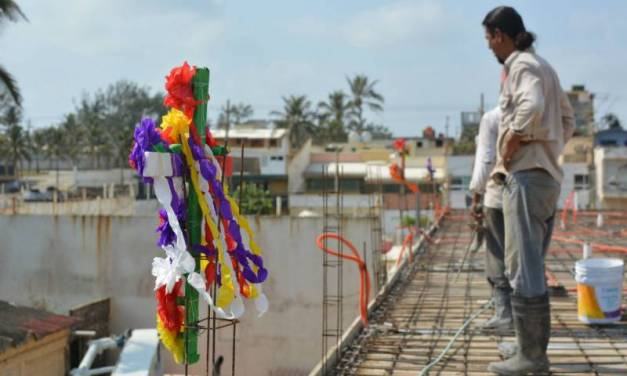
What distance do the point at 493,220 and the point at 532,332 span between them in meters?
1.08

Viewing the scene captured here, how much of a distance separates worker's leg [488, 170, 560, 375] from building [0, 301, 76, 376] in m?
6.79

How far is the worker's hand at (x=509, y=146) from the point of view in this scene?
119 inches

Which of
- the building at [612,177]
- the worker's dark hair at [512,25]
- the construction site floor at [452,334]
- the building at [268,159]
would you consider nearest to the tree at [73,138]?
the building at [268,159]

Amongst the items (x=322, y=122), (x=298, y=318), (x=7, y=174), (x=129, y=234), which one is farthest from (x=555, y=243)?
(x=7, y=174)

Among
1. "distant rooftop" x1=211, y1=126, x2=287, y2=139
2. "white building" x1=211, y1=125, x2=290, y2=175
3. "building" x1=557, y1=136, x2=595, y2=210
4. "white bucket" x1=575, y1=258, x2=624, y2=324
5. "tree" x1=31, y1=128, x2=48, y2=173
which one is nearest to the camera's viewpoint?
"white bucket" x1=575, y1=258, x2=624, y2=324

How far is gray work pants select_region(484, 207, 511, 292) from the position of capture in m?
3.97

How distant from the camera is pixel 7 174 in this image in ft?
156

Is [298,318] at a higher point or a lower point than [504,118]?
lower

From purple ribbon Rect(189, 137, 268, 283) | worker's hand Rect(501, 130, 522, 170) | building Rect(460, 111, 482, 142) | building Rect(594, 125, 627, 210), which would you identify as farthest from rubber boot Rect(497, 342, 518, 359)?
building Rect(460, 111, 482, 142)

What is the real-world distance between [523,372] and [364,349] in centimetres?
106

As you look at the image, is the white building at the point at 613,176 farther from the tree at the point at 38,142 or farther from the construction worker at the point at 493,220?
the tree at the point at 38,142

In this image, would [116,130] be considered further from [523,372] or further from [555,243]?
[523,372]

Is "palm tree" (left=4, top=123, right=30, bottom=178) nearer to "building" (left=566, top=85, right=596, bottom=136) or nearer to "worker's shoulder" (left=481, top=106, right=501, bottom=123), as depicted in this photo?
"building" (left=566, top=85, right=596, bottom=136)

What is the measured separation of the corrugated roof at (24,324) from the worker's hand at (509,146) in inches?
271
